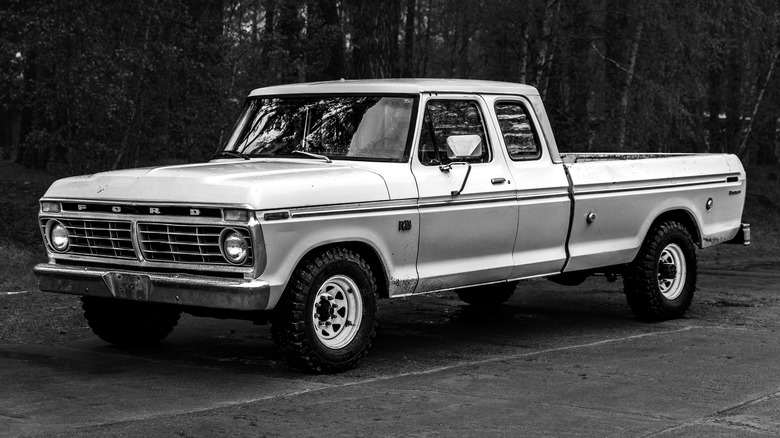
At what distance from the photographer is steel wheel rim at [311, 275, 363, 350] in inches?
317

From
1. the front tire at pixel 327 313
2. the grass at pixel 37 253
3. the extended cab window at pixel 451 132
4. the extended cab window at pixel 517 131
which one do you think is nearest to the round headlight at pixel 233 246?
the front tire at pixel 327 313

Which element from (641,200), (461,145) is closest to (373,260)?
(461,145)

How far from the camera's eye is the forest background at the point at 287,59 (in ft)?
54.6

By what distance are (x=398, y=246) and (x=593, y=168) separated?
90.5 inches

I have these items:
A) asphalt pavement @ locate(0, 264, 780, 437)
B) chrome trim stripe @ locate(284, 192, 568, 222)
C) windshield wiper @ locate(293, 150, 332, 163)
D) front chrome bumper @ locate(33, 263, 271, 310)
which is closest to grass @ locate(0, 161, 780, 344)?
asphalt pavement @ locate(0, 264, 780, 437)

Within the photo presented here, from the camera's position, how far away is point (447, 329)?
1033cm

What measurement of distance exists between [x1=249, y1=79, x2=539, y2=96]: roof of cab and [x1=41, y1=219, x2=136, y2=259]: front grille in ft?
6.49

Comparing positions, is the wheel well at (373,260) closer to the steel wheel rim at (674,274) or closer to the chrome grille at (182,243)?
the chrome grille at (182,243)

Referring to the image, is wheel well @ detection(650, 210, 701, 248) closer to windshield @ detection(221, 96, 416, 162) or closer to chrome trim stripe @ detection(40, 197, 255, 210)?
windshield @ detection(221, 96, 416, 162)

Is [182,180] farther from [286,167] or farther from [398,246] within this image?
[398,246]

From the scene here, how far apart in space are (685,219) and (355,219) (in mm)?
4174

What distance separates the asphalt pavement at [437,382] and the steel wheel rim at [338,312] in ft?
0.88

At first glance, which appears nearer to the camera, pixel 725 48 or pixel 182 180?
pixel 182 180

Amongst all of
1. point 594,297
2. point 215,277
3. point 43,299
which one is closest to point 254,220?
point 215,277
